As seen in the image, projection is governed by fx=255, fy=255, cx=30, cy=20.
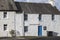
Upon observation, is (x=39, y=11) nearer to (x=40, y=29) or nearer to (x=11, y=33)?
(x=40, y=29)

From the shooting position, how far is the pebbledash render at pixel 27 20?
46.2 m

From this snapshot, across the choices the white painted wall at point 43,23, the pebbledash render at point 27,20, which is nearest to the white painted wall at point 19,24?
the pebbledash render at point 27,20

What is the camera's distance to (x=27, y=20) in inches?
1887

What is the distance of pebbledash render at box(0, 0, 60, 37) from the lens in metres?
46.2

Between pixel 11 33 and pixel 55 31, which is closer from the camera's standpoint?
pixel 11 33

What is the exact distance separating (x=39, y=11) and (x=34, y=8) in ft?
4.81

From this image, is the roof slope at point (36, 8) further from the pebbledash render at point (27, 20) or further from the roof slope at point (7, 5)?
the roof slope at point (7, 5)

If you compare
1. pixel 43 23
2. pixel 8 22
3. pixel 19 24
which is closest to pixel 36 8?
pixel 43 23

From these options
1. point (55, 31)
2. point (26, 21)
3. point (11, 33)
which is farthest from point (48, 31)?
point (11, 33)

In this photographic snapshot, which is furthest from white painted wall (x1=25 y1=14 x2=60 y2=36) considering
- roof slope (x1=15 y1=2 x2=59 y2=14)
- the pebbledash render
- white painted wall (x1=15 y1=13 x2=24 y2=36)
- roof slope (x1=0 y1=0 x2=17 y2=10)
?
roof slope (x1=0 y1=0 x2=17 y2=10)

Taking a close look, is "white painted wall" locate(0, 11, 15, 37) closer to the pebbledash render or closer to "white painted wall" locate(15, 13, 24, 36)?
the pebbledash render

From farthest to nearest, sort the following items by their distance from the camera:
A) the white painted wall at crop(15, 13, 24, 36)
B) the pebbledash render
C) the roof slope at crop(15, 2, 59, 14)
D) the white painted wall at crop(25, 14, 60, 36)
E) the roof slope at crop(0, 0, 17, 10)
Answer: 1. the roof slope at crop(15, 2, 59, 14)
2. the white painted wall at crop(25, 14, 60, 36)
3. the white painted wall at crop(15, 13, 24, 36)
4. the roof slope at crop(0, 0, 17, 10)
5. the pebbledash render

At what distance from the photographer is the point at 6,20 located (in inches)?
1816

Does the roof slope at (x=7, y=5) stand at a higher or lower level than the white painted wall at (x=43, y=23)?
higher
